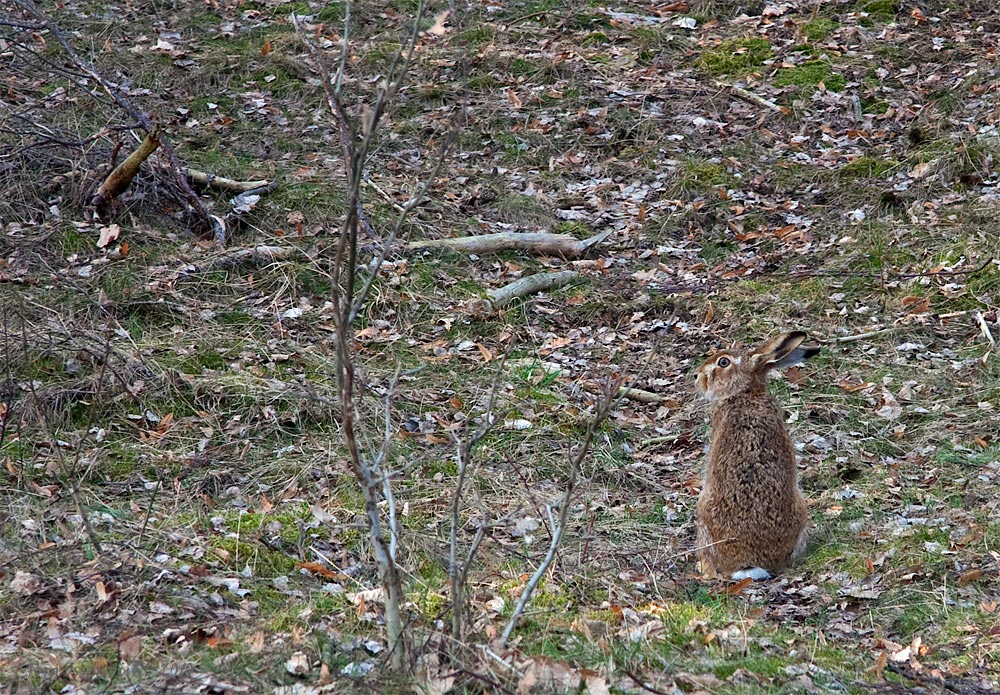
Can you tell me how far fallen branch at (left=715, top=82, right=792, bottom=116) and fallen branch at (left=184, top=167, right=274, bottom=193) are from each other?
5790 mm

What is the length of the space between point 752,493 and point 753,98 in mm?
7691

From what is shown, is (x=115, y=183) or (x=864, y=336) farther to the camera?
(x=115, y=183)

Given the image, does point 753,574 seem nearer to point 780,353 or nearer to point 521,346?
point 780,353

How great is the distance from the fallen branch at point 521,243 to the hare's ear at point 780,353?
3935 mm

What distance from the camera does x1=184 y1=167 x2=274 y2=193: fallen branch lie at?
1094 centimetres

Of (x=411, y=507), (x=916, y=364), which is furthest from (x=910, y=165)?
(x=411, y=507)

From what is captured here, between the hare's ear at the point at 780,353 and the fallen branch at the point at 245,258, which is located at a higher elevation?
the hare's ear at the point at 780,353

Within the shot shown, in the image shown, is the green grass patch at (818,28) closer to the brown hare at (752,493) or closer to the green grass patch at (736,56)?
the green grass patch at (736,56)

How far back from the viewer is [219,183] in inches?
433

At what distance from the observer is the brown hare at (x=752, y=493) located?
6871 mm

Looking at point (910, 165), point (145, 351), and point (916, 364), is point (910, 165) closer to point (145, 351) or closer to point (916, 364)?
point (916, 364)

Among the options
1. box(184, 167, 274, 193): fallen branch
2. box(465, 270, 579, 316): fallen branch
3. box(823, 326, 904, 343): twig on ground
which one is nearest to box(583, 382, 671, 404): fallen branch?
box(465, 270, 579, 316): fallen branch

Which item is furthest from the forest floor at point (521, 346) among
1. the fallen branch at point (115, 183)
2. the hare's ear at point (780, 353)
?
the hare's ear at point (780, 353)

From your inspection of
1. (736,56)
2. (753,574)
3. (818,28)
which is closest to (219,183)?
(753,574)
